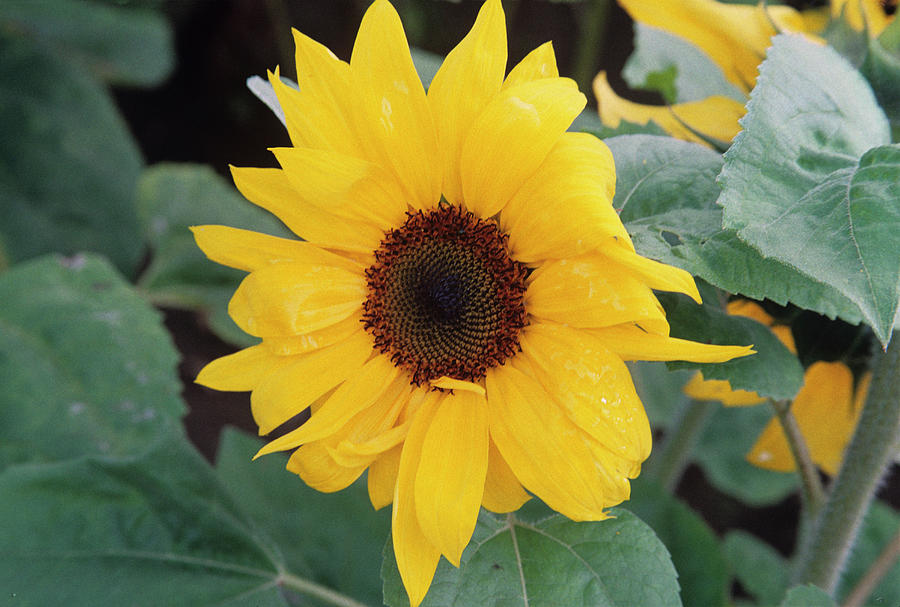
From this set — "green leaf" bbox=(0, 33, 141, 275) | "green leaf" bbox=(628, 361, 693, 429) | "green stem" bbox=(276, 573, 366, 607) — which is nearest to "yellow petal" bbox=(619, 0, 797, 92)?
"green stem" bbox=(276, 573, 366, 607)

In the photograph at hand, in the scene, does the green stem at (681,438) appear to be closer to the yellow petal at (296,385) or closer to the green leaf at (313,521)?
the green leaf at (313,521)

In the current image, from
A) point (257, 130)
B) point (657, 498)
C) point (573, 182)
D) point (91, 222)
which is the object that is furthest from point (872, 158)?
point (257, 130)

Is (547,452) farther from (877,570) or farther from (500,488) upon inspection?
(877,570)

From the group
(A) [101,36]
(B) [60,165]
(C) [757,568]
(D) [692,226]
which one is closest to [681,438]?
(C) [757,568]

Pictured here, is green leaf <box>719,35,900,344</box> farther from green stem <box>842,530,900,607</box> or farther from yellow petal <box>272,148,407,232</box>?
green stem <box>842,530,900,607</box>

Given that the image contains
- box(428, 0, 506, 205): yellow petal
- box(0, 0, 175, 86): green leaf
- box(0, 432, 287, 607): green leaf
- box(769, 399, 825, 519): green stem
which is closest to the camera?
box(428, 0, 506, 205): yellow petal

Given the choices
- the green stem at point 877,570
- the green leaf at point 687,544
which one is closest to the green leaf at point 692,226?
the green stem at point 877,570
